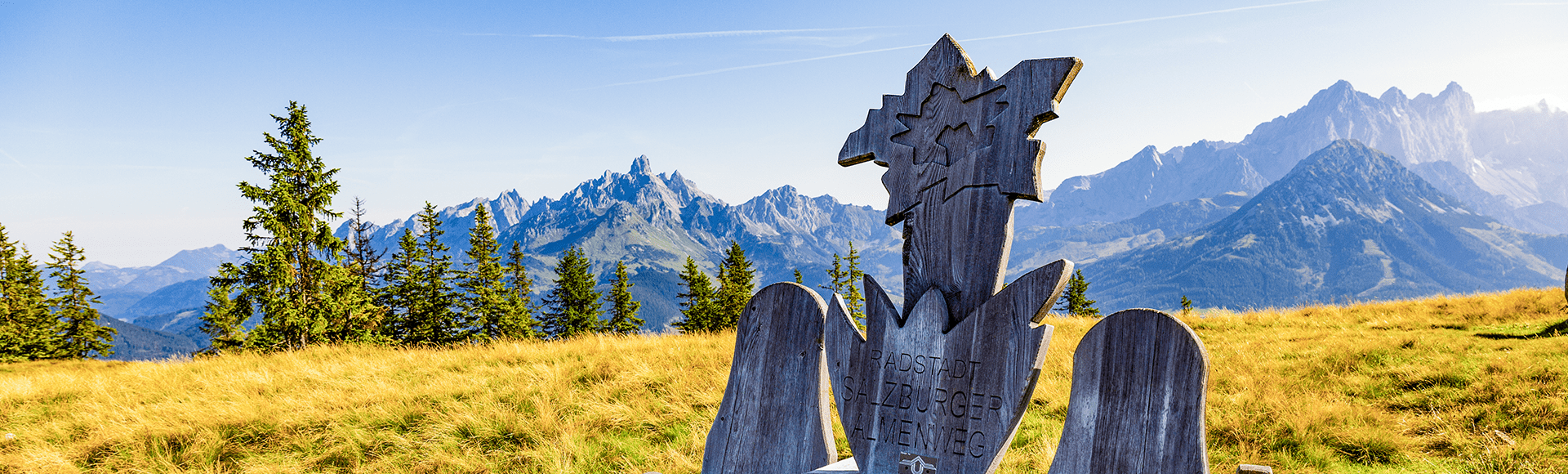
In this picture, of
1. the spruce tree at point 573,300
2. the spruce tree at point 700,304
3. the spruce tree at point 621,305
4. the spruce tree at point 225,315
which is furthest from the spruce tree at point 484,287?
the spruce tree at point 700,304

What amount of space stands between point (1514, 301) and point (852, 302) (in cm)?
2498

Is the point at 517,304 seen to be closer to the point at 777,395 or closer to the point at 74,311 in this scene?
the point at 74,311

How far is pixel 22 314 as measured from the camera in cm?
3425

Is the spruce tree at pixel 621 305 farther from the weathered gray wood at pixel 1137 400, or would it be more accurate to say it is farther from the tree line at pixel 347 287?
the weathered gray wood at pixel 1137 400

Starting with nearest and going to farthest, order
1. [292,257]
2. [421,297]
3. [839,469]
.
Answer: [839,469] → [292,257] → [421,297]

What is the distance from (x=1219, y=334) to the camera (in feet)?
36.3

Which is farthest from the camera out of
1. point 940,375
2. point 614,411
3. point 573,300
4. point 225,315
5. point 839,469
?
point 573,300

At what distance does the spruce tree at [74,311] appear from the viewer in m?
37.6

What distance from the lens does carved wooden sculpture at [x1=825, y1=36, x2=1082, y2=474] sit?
271 cm

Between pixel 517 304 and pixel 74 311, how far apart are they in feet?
87.3

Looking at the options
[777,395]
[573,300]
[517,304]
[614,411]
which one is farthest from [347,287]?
[777,395]

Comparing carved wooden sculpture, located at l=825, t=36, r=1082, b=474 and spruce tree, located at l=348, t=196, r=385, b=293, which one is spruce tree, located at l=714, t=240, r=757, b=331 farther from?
carved wooden sculpture, located at l=825, t=36, r=1082, b=474

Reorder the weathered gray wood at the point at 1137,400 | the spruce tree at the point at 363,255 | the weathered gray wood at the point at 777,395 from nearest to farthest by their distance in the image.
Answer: the weathered gray wood at the point at 1137,400, the weathered gray wood at the point at 777,395, the spruce tree at the point at 363,255

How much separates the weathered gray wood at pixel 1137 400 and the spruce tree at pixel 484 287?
3547 centimetres
